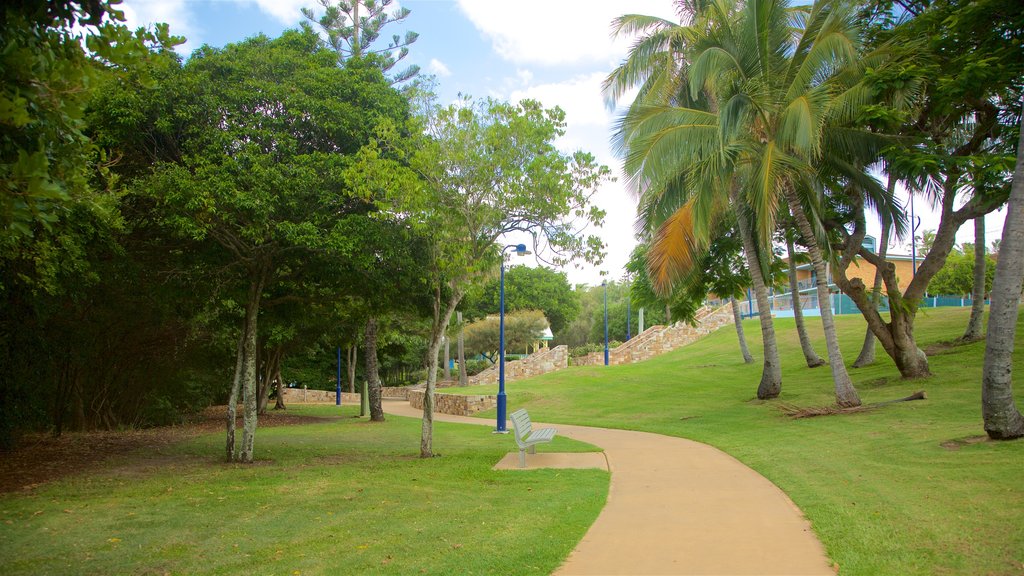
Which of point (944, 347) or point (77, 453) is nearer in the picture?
point (77, 453)

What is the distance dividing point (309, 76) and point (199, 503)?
25.0 feet

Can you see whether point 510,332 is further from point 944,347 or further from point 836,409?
point 836,409

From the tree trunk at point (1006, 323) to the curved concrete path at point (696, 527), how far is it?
334cm

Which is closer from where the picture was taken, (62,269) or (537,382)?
(62,269)

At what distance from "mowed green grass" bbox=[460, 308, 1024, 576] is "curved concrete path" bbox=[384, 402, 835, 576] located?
0.29 m

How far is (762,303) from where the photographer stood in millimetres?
18453

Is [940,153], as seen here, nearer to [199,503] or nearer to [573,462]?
[573,462]

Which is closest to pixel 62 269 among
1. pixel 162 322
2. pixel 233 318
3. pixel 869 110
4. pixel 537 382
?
pixel 233 318

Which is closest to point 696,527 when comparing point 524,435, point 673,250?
point 524,435

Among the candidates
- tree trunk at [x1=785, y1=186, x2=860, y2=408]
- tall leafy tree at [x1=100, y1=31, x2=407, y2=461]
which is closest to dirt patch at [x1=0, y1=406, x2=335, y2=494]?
tall leafy tree at [x1=100, y1=31, x2=407, y2=461]

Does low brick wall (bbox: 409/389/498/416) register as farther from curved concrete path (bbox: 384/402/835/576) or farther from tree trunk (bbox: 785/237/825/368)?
curved concrete path (bbox: 384/402/835/576)

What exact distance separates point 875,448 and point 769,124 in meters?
7.64

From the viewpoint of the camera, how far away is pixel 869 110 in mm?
13016

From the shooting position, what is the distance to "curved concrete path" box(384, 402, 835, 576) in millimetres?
5438
